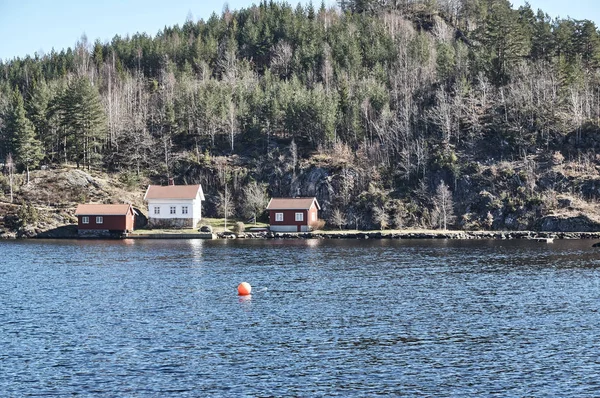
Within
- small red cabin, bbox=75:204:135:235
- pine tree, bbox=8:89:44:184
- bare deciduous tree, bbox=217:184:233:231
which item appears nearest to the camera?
small red cabin, bbox=75:204:135:235

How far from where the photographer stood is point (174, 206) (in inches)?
4023

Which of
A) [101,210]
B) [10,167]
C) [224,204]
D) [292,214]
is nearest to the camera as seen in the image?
[292,214]

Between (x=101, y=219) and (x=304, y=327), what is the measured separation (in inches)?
2732

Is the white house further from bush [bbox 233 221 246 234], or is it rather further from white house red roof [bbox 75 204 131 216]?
bush [bbox 233 221 246 234]

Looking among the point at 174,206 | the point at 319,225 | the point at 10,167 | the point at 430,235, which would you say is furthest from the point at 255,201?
the point at 10,167

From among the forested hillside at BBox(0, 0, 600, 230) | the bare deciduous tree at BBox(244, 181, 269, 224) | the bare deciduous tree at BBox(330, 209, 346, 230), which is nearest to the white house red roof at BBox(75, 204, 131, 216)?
the forested hillside at BBox(0, 0, 600, 230)

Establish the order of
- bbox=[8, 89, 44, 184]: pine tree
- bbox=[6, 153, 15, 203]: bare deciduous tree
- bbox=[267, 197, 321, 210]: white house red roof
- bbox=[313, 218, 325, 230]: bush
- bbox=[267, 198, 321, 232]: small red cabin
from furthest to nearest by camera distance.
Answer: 1. bbox=[8, 89, 44, 184]: pine tree
2. bbox=[6, 153, 15, 203]: bare deciduous tree
3. bbox=[313, 218, 325, 230]: bush
4. bbox=[267, 198, 321, 232]: small red cabin
5. bbox=[267, 197, 321, 210]: white house red roof

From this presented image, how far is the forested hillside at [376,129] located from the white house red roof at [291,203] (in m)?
4.59

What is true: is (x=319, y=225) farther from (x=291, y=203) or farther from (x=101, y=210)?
(x=101, y=210)

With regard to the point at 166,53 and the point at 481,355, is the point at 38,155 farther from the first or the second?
the point at 481,355

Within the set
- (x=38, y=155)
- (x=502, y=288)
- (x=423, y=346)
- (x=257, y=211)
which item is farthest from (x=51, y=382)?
(x=38, y=155)

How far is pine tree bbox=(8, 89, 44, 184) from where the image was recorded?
10881 centimetres

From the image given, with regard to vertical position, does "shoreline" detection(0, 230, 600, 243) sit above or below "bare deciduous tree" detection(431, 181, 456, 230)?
below

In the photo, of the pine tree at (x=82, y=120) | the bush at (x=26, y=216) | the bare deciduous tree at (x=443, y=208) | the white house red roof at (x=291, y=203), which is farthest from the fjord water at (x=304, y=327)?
the pine tree at (x=82, y=120)
